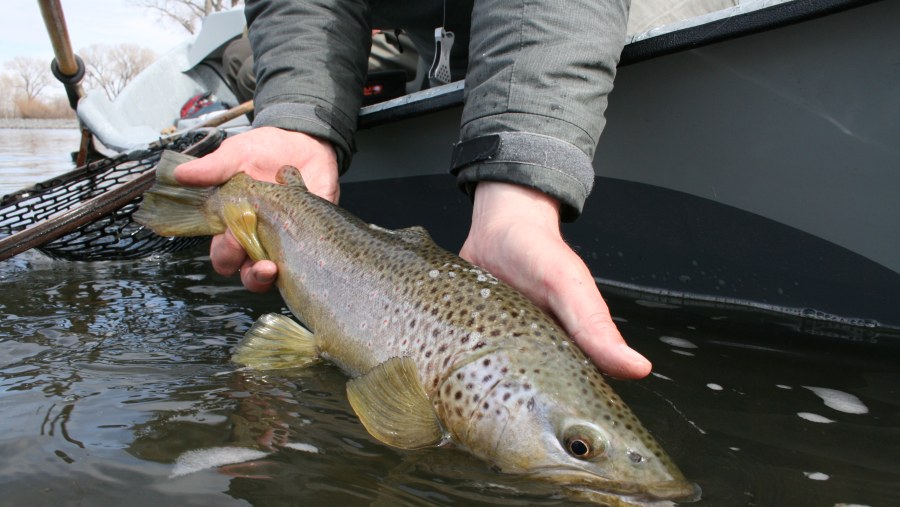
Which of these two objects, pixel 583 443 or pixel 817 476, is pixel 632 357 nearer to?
pixel 583 443

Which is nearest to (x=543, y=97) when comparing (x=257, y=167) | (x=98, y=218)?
(x=257, y=167)

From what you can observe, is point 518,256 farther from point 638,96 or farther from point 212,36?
point 212,36

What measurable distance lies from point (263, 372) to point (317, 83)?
5.14 feet

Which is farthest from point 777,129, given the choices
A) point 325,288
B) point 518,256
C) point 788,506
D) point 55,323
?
point 55,323

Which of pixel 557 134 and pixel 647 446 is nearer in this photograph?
pixel 647 446

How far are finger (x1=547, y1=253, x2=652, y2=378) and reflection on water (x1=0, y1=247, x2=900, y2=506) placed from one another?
377 millimetres

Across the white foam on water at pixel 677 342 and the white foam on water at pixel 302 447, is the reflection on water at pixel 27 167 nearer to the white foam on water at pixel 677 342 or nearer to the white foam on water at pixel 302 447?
the white foam on water at pixel 302 447

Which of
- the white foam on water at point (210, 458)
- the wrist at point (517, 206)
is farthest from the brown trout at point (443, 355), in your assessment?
the white foam on water at point (210, 458)

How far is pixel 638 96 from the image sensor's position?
345cm

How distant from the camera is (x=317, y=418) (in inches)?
90.7

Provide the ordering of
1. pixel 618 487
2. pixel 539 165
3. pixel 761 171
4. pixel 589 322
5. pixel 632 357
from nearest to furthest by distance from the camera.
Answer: pixel 618 487, pixel 632 357, pixel 589 322, pixel 539 165, pixel 761 171

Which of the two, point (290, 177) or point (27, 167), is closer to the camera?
point (290, 177)

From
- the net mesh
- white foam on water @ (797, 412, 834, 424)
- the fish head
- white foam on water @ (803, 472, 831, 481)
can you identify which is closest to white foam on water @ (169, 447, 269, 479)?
the fish head

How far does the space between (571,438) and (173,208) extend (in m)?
2.30
